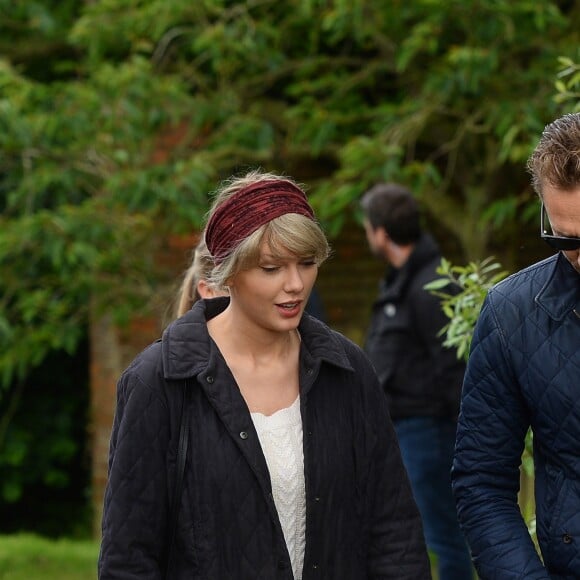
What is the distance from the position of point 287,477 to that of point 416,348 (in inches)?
107

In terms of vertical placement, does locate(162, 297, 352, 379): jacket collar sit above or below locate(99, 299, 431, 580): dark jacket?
above

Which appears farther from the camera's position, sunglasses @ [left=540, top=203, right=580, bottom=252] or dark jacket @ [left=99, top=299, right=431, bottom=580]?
dark jacket @ [left=99, top=299, right=431, bottom=580]

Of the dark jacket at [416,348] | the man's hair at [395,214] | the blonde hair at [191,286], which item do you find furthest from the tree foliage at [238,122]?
the blonde hair at [191,286]

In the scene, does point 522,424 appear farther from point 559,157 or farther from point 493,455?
point 559,157

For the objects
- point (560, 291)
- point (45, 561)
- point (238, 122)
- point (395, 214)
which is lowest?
point (45, 561)

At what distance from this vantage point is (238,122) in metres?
6.98

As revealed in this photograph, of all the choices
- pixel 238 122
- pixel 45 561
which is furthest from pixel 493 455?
pixel 45 561

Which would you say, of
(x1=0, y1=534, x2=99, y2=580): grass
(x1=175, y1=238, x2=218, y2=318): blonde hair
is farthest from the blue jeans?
(x1=0, y1=534, x2=99, y2=580): grass

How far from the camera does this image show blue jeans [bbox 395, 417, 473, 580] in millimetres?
5617

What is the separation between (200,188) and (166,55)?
1.20 metres

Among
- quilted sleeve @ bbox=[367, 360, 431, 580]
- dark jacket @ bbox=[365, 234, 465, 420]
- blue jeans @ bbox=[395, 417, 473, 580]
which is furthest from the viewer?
blue jeans @ bbox=[395, 417, 473, 580]

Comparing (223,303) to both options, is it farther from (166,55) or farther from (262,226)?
(166,55)

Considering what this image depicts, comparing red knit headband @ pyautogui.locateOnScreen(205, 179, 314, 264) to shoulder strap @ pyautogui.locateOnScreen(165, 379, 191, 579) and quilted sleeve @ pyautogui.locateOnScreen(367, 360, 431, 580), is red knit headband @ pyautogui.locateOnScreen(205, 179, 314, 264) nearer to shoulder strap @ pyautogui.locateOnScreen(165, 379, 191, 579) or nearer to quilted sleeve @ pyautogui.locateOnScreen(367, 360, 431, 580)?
shoulder strap @ pyautogui.locateOnScreen(165, 379, 191, 579)

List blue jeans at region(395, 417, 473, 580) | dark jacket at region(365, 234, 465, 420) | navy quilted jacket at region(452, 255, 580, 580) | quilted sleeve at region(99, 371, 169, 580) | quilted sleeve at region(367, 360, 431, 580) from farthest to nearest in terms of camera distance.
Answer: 1. blue jeans at region(395, 417, 473, 580)
2. dark jacket at region(365, 234, 465, 420)
3. quilted sleeve at region(367, 360, 431, 580)
4. quilted sleeve at region(99, 371, 169, 580)
5. navy quilted jacket at region(452, 255, 580, 580)
